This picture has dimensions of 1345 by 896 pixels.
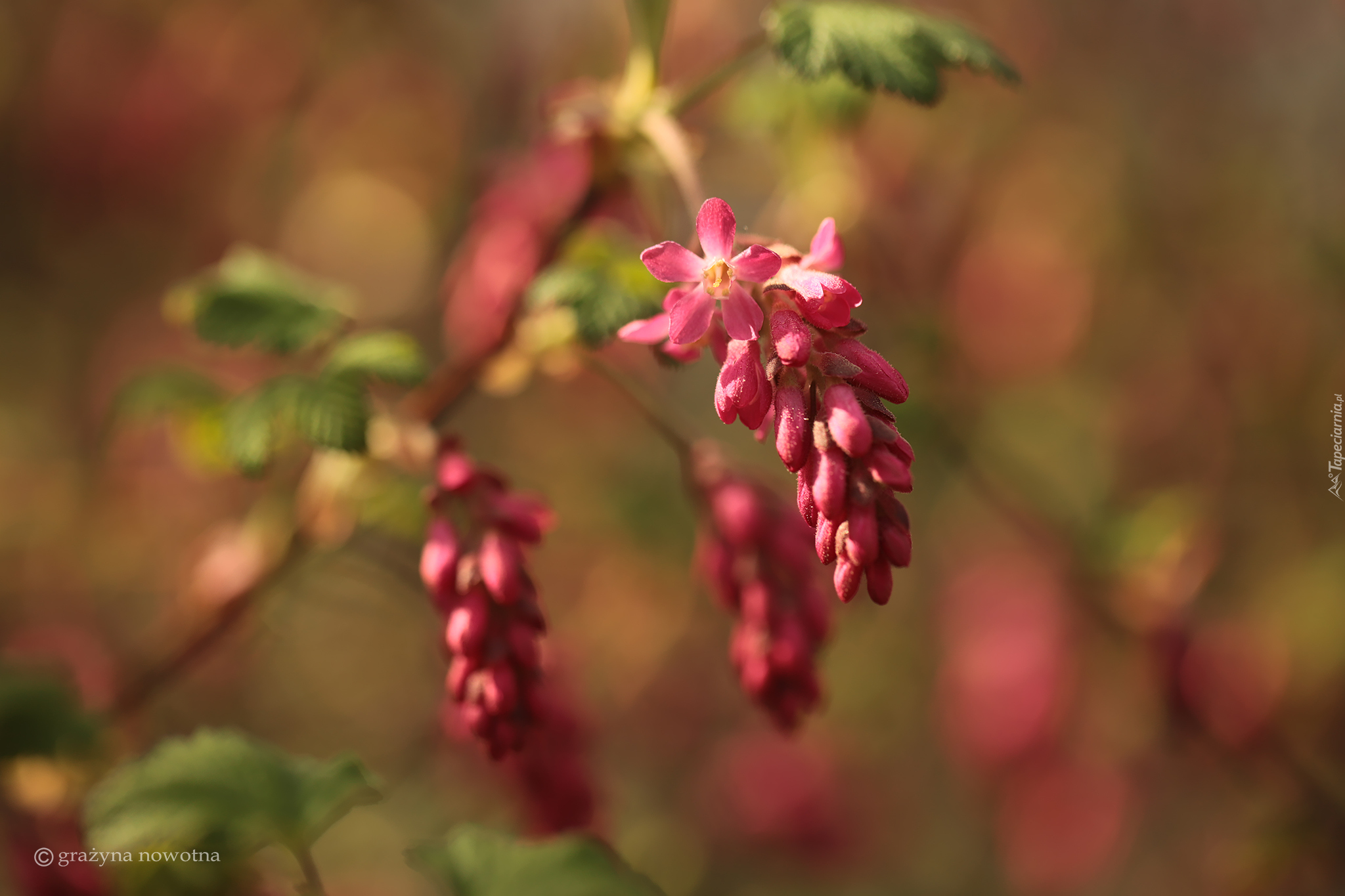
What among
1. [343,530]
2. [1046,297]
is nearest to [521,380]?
[343,530]

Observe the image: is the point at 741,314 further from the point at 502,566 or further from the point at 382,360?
the point at 382,360

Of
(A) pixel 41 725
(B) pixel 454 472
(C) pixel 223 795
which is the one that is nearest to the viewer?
(B) pixel 454 472

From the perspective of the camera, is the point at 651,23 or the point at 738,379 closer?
the point at 738,379

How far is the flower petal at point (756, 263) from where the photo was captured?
84 cm

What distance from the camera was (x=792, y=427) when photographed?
0.82 meters

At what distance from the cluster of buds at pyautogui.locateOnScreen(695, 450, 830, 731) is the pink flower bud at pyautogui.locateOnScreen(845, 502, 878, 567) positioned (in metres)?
0.34

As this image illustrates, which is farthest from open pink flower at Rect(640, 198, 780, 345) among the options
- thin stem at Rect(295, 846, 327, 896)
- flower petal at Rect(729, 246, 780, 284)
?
thin stem at Rect(295, 846, 327, 896)

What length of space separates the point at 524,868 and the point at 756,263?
0.81 metres

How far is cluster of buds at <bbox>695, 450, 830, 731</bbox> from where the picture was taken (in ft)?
3.70

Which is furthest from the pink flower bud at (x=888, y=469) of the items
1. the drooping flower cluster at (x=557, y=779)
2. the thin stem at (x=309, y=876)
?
the thin stem at (x=309, y=876)

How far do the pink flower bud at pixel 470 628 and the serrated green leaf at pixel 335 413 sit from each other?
0.22m

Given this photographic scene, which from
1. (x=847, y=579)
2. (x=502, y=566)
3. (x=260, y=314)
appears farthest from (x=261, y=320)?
(x=847, y=579)

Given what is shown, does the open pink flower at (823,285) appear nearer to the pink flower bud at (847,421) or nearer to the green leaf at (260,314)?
the pink flower bud at (847,421)

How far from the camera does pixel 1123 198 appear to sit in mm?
3025
